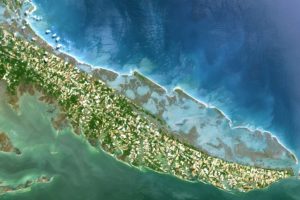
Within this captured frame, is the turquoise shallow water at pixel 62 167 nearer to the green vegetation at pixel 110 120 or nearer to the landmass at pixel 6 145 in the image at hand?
the landmass at pixel 6 145

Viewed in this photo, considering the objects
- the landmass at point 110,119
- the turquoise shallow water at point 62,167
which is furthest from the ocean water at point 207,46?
the turquoise shallow water at point 62,167

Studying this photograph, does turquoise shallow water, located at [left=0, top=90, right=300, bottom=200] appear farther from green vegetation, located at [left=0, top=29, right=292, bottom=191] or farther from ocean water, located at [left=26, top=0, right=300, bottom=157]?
ocean water, located at [left=26, top=0, right=300, bottom=157]

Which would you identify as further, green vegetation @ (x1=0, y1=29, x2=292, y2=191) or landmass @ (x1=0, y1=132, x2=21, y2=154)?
green vegetation @ (x1=0, y1=29, x2=292, y2=191)

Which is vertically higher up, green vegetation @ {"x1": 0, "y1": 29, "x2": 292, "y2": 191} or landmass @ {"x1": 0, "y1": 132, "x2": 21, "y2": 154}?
green vegetation @ {"x1": 0, "y1": 29, "x2": 292, "y2": 191}

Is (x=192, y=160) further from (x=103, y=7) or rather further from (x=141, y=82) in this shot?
(x=103, y=7)

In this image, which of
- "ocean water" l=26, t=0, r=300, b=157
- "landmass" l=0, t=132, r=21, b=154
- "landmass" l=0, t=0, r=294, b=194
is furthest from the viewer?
"ocean water" l=26, t=0, r=300, b=157

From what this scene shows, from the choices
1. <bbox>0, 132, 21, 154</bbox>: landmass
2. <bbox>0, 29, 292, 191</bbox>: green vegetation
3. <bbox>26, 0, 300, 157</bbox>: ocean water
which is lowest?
<bbox>0, 132, 21, 154</bbox>: landmass

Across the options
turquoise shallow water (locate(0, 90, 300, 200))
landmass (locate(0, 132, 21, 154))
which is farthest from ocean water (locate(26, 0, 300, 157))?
landmass (locate(0, 132, 21, 154))
